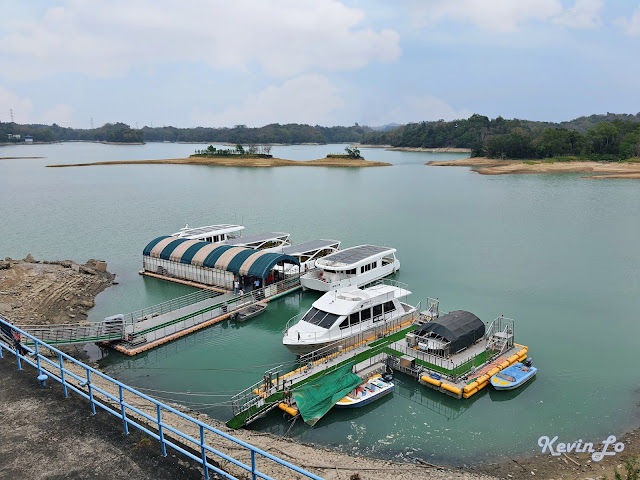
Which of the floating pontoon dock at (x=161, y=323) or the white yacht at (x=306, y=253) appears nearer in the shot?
the floating pontoon dock at (x=161, y=323)

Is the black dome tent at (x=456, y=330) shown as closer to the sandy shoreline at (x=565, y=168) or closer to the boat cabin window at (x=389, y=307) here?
the boat cabin window at (x=389, y=307)

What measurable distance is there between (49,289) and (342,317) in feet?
65.5

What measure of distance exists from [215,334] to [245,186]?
78471 mm

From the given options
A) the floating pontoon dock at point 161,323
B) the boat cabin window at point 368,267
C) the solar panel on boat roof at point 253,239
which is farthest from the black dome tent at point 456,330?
the solar panel on boat roof at point 253,239

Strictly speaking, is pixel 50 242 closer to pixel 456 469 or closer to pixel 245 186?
pixel 456 469

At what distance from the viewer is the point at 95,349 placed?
2422cm

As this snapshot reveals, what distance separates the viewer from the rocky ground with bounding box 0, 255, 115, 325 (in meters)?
27.4

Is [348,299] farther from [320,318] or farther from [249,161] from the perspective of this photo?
[249,161]

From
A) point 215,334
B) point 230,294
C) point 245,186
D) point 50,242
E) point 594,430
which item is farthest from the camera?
point 245,186

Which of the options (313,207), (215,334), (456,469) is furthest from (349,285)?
(313,207)

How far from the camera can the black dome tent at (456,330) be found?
21953mm

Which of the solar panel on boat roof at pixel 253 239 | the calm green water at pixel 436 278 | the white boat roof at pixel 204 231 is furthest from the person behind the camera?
the white boat roof at pixel 204 231

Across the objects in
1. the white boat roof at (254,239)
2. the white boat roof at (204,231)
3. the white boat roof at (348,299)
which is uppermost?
the white boat roof at (204,231)

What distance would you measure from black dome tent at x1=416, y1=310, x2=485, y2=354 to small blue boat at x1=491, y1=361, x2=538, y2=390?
6.71ft
